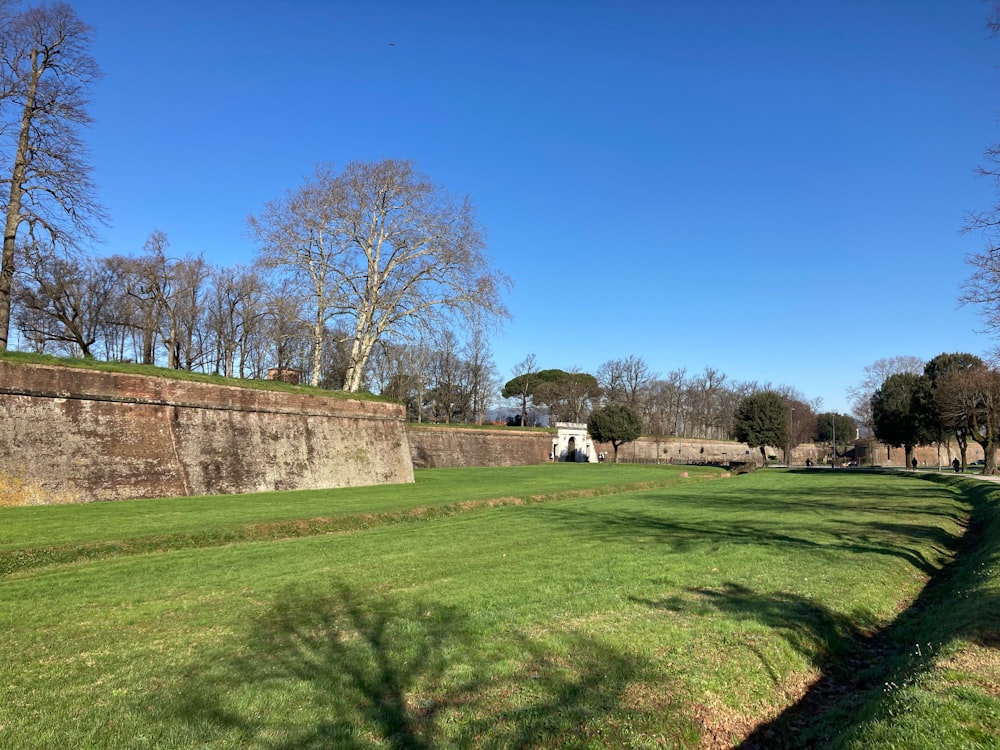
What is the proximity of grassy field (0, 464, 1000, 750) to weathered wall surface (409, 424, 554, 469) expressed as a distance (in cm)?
3338

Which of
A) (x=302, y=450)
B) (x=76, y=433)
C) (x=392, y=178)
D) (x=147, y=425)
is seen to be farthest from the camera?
(x=392, y=178)

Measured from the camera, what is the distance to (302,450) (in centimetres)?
2488

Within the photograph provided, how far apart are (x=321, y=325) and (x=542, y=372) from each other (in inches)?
2262

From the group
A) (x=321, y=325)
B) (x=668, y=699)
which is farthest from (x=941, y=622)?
(x=321, y=325)

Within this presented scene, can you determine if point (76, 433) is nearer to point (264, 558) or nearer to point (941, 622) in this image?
point (264, 558)

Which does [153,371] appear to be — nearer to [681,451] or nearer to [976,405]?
[976,405]

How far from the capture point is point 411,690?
15.8 ft

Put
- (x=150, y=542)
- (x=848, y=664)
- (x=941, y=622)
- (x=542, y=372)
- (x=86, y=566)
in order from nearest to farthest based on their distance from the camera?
(x=848, y=664)
(x=941, y=622)
(x=86, y=566)
(x=150, y=542)
(x=542, y=372)

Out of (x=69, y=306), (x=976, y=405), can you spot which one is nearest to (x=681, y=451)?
(x=976, y=405)

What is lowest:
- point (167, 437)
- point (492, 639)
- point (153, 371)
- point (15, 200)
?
point (492, 639)

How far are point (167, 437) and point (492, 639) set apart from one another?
712 inches

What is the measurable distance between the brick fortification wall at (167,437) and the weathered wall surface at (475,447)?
18.1m

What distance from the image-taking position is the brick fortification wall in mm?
16938

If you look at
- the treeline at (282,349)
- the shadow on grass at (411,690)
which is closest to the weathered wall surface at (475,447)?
the treeline at (282,349)
